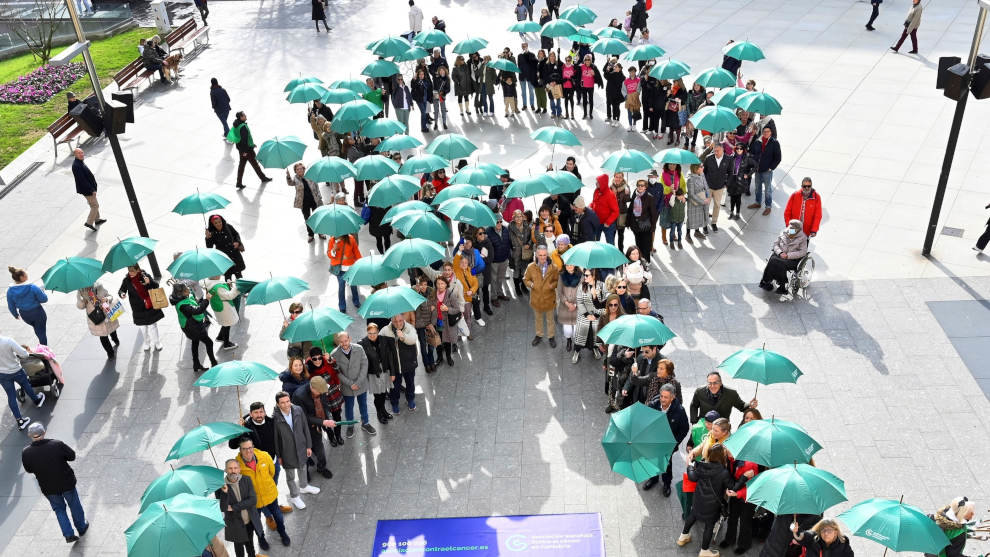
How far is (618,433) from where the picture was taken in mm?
8820

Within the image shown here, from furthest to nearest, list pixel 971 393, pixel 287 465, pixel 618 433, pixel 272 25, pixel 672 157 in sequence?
pixel 272 25
pixel 672 157
pixel 971 393
pixel 287 465
pixel 618 433

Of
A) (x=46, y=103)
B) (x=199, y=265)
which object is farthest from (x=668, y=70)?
(x=46, y=103)

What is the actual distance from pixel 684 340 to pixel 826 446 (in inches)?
111

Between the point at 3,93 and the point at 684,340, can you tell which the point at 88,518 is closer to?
the point at 684,340

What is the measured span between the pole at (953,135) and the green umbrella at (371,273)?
8820 millimetres

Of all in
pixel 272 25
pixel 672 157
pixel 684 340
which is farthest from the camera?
pixel 272 25

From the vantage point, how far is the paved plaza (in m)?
10.1

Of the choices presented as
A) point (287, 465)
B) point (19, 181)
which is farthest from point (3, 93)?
point (287, 465)

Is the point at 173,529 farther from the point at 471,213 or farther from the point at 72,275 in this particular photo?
the point at 471,213

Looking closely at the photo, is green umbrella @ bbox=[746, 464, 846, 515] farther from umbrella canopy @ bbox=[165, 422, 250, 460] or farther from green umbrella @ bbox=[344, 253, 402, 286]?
green umbrella @ bbox=[344, 253, 402, 286]

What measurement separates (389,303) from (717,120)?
25.6ft

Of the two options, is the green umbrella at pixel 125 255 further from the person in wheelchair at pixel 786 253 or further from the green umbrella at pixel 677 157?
the person in wheelchair at pixel 786 253

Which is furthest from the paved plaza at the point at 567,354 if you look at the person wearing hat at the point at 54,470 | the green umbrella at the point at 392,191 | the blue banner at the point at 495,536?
the green umbrella at the point at 392,191

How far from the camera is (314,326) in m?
10.6
